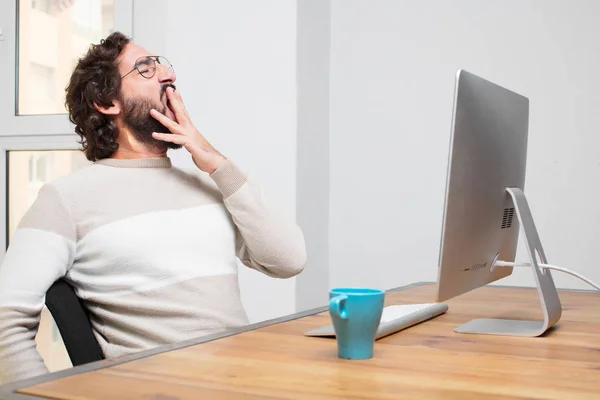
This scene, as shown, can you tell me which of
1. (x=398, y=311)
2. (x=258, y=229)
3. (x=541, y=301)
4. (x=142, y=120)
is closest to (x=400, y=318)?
(x=398, y=311)

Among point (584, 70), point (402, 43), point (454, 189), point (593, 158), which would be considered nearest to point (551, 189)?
point (593, 158)

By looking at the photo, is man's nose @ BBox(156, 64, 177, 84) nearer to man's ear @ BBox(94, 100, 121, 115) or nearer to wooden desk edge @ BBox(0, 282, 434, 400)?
man's ear @ BBox(94, 100, 121, 115)

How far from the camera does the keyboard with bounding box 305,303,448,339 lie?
118 centimetres

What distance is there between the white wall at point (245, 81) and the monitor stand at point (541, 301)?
142 centimetres

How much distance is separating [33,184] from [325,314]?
2.11 metres

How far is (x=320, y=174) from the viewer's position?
2.87m

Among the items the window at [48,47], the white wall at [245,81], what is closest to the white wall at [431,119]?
the white wall at [245,81]

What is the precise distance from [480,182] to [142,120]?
827 mm

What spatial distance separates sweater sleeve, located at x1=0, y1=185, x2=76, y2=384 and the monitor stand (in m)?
0.75

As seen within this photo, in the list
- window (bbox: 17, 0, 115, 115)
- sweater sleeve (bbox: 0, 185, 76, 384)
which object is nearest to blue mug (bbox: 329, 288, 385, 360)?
sweater sleeve (bbox: 0, 185, 76, 384)

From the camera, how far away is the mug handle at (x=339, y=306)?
3.10 ft

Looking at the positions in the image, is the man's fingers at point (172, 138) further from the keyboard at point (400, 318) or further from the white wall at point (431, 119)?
the white wall at point (431, 119)

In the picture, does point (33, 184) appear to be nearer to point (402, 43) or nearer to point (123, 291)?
point (402, 43)

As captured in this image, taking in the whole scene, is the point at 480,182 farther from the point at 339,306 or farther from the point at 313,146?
the point at 313,146
